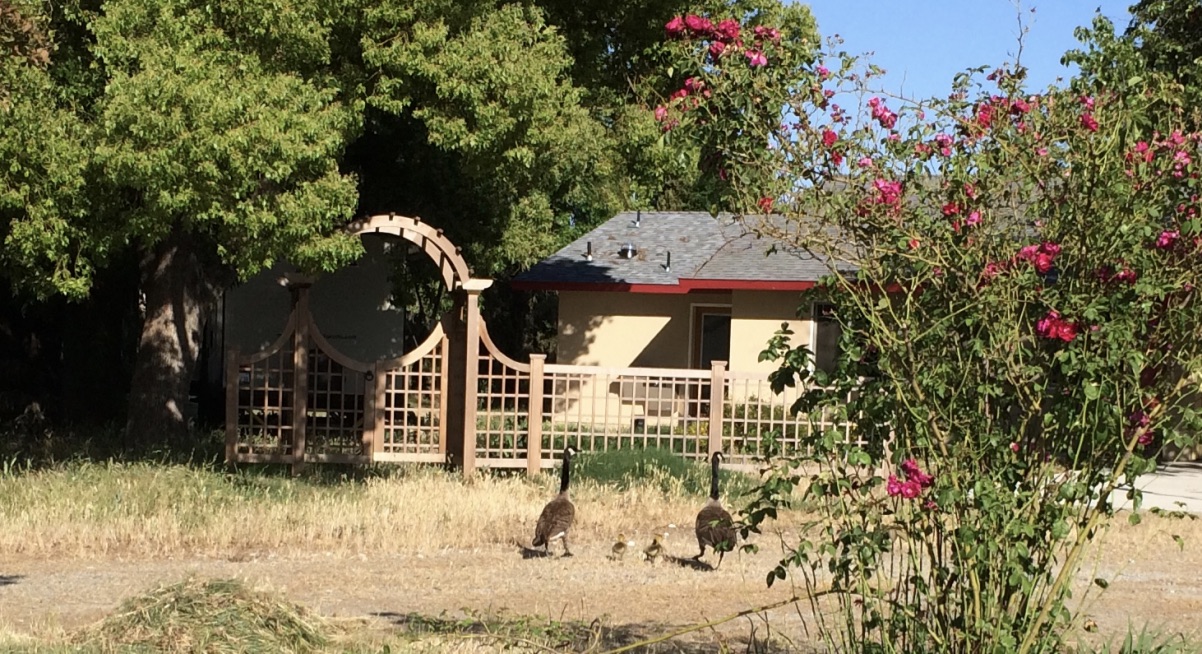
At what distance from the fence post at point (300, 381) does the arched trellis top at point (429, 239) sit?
98 centimetres

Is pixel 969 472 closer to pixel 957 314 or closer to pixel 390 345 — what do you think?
pixel 957 314

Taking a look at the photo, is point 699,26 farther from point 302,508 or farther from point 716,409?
point 716,409

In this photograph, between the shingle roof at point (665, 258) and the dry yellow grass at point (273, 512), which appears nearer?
the dry yellow grass at point (273, 512)

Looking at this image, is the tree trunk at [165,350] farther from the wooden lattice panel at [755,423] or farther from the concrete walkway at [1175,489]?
the concrete walkway at [1175,489]

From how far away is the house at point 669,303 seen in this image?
77.0 ft

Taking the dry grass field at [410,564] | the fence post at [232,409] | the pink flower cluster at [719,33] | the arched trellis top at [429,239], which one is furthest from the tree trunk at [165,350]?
the pink flower cluster at [719,33]

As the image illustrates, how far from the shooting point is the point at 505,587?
33.0 feet

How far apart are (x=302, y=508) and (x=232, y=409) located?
140 inches

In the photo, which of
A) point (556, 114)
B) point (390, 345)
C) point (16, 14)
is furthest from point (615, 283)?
point (16, 14)

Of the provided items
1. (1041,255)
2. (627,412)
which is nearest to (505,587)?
(1041,255)

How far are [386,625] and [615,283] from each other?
16.2 meters

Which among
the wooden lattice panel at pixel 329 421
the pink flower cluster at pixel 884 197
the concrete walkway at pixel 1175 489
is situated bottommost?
the concrete walkway at pixel 1175 489

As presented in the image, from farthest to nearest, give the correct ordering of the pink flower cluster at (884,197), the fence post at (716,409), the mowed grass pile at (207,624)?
1. the fence post at (716,409)
2. the mowed grass pile at (207,624)
3. the pink flower cluster at (884,197)

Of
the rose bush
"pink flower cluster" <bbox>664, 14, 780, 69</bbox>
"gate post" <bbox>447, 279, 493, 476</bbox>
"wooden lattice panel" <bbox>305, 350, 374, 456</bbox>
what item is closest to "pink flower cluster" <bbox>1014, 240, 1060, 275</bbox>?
the rose bush
